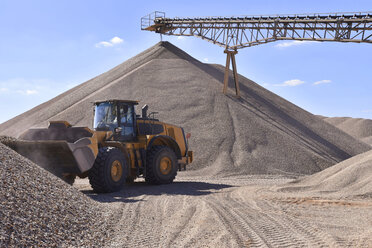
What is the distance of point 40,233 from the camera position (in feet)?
18.9

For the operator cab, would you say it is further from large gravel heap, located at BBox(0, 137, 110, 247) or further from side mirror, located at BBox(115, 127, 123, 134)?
large gravel heap, located at BBox(0, 137, 110, 247)

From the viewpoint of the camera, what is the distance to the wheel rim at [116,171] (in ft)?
37.7

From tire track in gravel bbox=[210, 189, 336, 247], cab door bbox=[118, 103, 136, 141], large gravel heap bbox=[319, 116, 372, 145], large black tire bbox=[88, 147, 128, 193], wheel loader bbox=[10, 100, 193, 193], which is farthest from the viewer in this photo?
large gravel heap bbox=[319, 116, 372, 145]

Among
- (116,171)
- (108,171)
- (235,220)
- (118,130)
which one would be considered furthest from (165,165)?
(235,220)

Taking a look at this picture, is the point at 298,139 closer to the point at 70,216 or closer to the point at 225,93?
the point at 225,93

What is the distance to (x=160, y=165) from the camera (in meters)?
13.8

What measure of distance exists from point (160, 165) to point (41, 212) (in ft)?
24.4

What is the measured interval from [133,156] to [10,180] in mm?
6082

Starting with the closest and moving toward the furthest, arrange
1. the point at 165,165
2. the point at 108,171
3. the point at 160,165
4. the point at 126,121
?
the point at 108,171
the point at 126,121
the point at 160,165
the point at 165,165

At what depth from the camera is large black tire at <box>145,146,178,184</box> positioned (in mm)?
13398

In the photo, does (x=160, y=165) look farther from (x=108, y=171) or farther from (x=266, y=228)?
(x=266, y=228)

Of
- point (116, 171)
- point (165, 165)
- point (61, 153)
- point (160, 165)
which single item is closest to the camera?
point (61, 153)

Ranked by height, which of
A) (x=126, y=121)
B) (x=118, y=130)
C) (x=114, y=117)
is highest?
(x=114, y=117)

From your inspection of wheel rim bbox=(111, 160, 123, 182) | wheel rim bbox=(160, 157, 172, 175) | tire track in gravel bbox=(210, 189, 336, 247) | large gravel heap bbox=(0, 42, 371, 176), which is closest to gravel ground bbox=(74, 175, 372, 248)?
tire track in gravel bbox=(210, 189, 336, 247)
